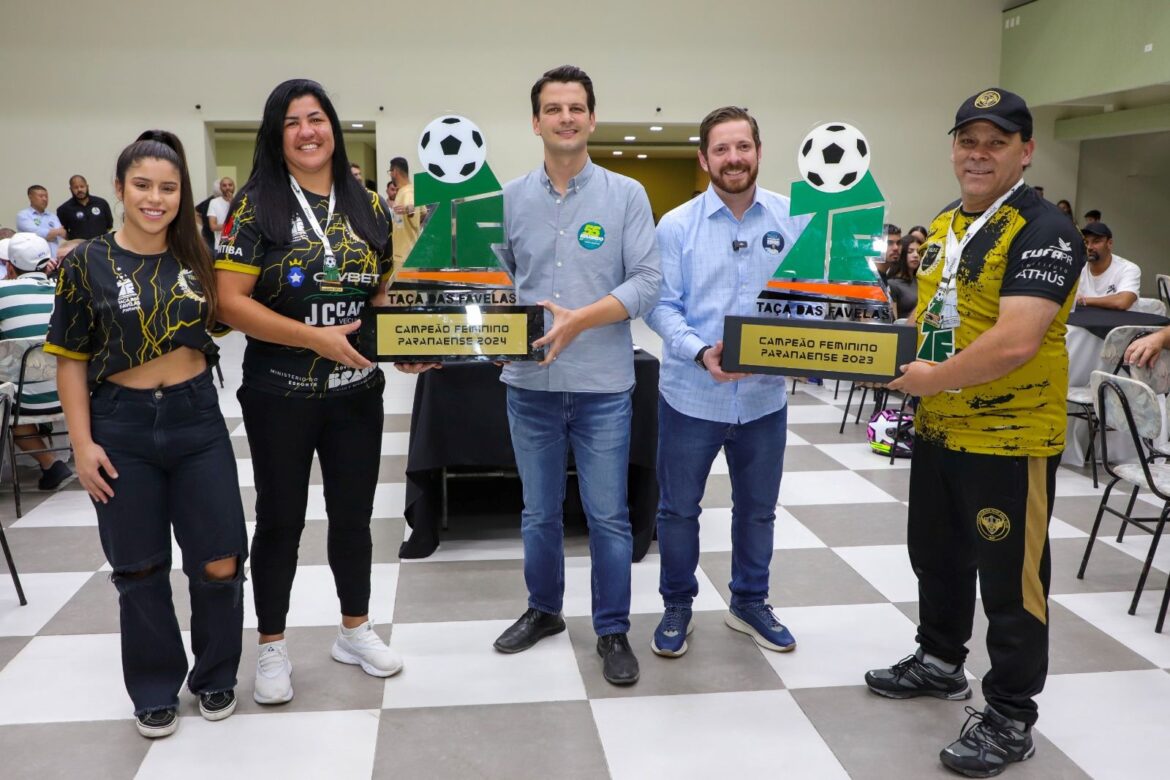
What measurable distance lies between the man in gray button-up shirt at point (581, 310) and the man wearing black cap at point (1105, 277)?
4595mm

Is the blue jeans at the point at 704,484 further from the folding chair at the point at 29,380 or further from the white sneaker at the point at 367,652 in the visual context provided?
the folding chair at the point at 29,380

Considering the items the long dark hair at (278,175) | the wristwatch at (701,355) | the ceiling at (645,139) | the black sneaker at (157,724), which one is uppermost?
the ceiling at (645,139)

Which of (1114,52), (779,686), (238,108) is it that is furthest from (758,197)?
(238,108)

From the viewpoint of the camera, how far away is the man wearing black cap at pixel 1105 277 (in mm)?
5785

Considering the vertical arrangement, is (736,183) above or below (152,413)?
above

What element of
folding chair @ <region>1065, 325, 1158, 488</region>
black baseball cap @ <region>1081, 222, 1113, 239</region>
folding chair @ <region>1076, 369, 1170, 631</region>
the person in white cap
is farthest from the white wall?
folding chair @ <region>1076, 369, 1170, 631</region>

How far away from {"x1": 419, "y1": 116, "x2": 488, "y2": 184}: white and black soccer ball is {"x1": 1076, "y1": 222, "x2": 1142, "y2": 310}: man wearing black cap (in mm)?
4827

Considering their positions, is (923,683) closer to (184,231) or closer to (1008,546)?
(1008,546)

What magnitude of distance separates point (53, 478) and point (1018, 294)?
409 cm

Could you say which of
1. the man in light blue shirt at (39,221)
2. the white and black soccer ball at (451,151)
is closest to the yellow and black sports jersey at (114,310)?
the white and black soccer ball at (451,151)

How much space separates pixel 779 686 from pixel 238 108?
11.6 m

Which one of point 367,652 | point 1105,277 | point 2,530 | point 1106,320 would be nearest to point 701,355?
point 367,652

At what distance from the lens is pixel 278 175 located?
2.12 metres

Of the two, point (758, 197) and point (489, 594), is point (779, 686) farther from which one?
point (758, 197)
